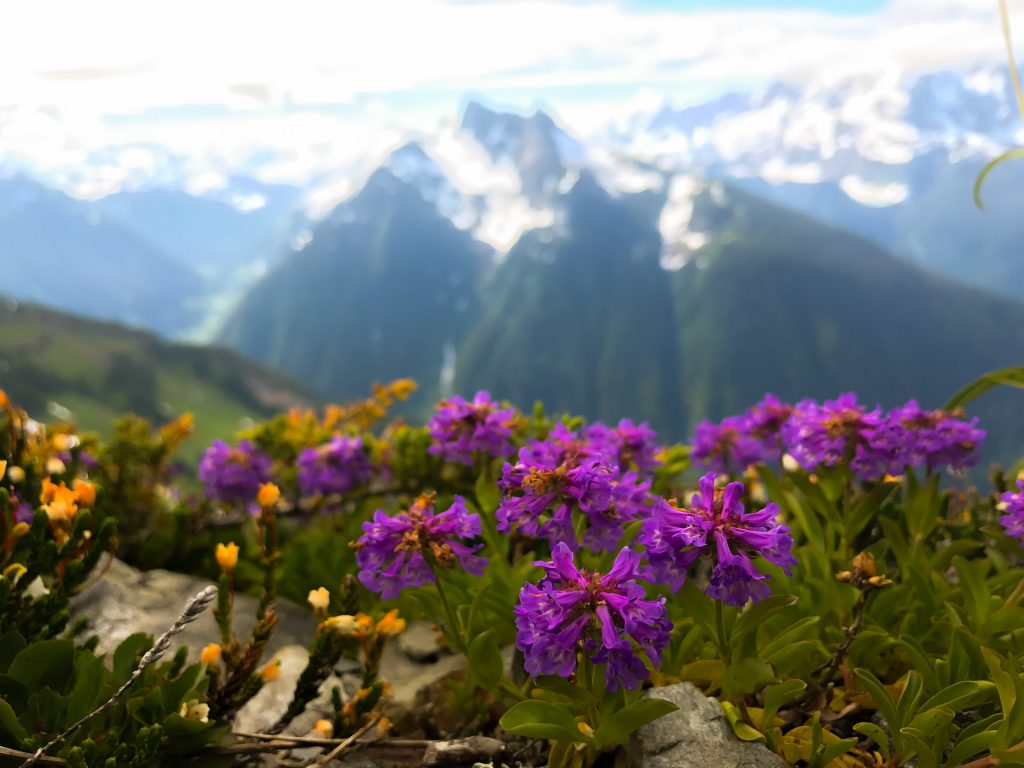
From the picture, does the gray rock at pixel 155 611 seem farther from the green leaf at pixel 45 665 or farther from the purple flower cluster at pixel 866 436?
the purple flower cluster at pixel 866 436

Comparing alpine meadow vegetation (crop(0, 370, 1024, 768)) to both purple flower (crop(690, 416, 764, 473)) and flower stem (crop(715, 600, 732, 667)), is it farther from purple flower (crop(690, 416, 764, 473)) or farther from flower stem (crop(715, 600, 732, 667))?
purple flower (crop(690, 416, 764, 473))

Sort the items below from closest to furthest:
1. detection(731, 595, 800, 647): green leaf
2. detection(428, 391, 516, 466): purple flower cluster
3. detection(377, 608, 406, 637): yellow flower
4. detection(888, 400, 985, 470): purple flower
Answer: detection(731, 595, 800, 647): green leaf → detection(377, 608, 406, 637): yellow flower → detection(888, 400, 985, 470): purple flower → detection(428, 391, 516, 466): purple flower cluster

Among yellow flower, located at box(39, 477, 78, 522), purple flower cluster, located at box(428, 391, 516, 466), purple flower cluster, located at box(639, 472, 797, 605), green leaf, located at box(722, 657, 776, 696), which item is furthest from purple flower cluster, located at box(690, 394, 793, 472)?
yellow flower, located at box(39, 477, 78, 522)

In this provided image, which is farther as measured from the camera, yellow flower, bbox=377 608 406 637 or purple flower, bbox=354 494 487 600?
yellow flower, bbox=377 608 406 637

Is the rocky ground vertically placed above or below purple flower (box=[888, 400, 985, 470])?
below

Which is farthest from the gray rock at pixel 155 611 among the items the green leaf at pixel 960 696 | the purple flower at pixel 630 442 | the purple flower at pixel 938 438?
the purple flower at pixel 938 438

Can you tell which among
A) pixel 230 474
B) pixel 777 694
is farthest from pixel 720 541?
pixel 230 474

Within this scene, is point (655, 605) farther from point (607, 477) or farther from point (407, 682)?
point (407, 682)

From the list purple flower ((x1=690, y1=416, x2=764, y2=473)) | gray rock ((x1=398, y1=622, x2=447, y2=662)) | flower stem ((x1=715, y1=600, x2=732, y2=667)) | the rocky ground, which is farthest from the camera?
purple flower ((x1=690, y1=416, x2=764, y2=473))
